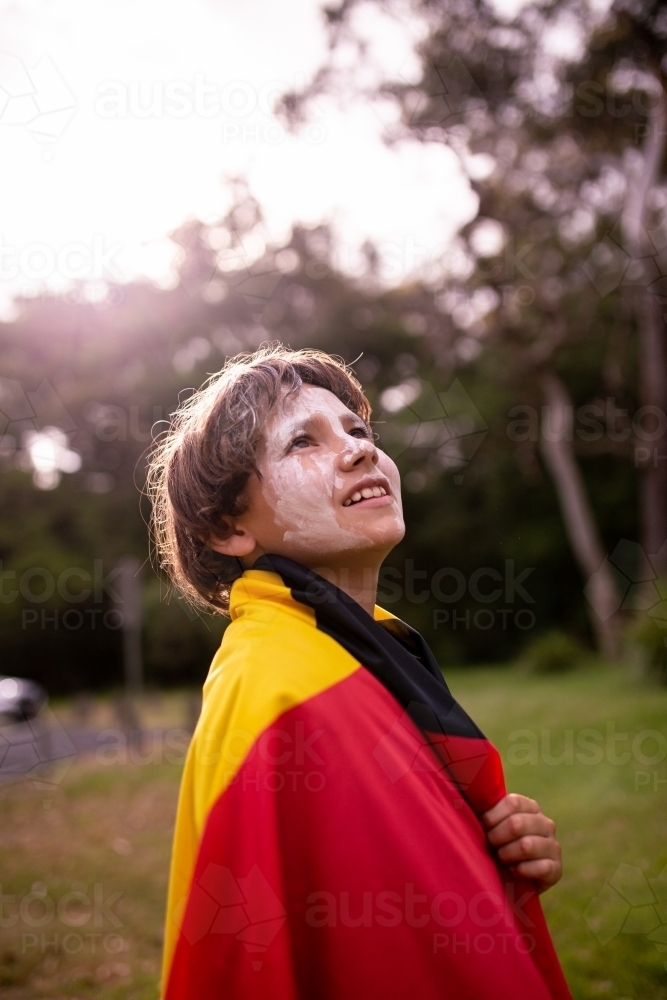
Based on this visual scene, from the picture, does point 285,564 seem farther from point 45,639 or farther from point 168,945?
point 45,639

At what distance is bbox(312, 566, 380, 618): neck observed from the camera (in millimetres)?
1912

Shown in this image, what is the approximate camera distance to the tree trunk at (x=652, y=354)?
11.7 metres

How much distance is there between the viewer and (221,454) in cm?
200

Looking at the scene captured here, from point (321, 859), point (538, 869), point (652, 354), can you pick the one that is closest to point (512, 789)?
point (538, 869)

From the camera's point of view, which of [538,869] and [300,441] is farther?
[300,441]

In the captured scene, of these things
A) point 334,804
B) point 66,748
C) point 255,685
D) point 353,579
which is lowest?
point 66,748

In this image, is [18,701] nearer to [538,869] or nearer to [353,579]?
[353,579]

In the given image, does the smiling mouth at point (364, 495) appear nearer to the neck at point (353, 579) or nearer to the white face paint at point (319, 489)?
the white face paint at point (319, 489)

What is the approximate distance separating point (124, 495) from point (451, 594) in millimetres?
9711

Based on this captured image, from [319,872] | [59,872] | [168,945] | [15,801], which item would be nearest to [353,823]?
[319,872]

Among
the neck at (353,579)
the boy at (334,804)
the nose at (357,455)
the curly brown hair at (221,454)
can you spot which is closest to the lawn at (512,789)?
the boy at (334,804)

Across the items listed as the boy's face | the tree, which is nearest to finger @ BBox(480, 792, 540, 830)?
the boy's face

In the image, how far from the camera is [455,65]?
12.4 metres

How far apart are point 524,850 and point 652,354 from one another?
39.8 ft
